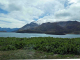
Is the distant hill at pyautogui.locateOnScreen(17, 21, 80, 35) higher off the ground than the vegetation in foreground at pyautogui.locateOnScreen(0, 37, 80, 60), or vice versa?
the distant hill at pyautogui.locateOnScreen(17, 21, 80, 35)

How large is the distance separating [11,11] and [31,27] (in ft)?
2.78

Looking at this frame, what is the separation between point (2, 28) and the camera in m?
2.90

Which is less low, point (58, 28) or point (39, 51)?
point (58, 28)

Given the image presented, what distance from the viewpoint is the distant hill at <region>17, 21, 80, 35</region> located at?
297 centimetres

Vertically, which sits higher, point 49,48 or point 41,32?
point 41,32

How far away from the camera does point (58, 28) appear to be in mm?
3203

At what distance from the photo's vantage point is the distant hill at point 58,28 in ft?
9.73

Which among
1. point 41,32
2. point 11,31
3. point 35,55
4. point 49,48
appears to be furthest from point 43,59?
point 11,31

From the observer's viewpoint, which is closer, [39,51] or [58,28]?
[39,51]

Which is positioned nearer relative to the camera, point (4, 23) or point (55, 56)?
point (55, 56)

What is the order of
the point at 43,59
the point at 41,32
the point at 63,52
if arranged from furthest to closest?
the point at 41,32 < the point at 63,52 < the point at 43,59

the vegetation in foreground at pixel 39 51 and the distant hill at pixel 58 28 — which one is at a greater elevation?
the distant hill at pixel 58 28

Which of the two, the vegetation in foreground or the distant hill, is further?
the distant hill

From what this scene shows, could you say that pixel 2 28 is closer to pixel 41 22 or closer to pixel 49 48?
pixel 41 22
